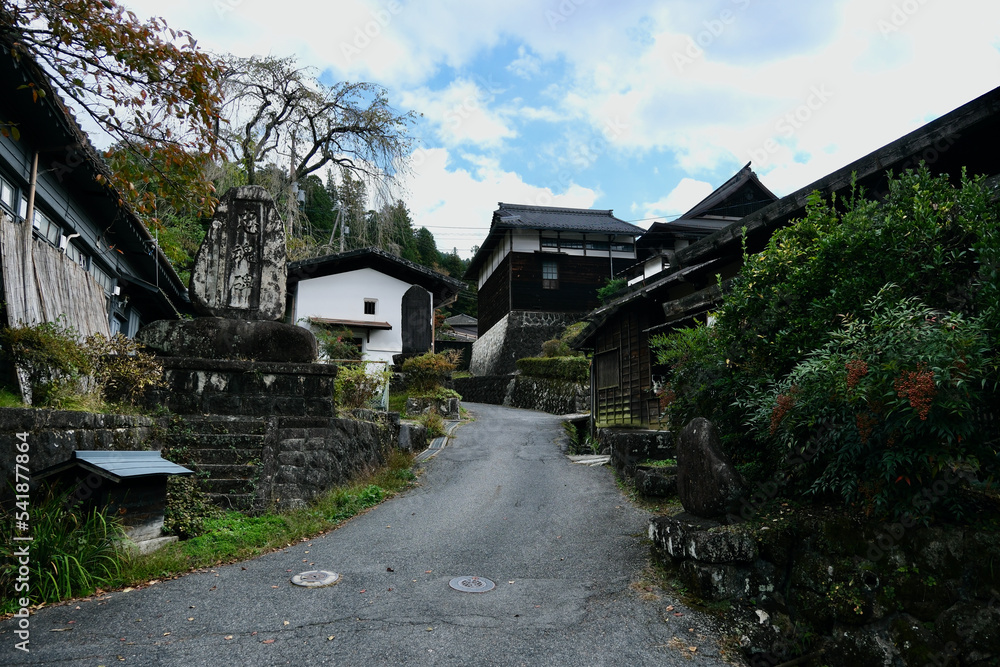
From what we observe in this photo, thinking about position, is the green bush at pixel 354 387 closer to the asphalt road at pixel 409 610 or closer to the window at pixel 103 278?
the asphalt road at pixel 409 610

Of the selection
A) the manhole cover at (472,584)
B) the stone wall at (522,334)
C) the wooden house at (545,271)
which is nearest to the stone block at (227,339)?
the manhole cover at (472,584)

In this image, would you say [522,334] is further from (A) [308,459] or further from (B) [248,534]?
(B) [248,534]

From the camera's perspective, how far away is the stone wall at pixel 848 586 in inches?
137

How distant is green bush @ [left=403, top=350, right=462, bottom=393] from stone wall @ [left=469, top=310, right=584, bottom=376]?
11.5 metres

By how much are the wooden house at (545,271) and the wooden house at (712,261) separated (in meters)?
13.0

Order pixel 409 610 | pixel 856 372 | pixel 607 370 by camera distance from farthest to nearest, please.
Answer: pixel 607 370 → pixel 409 610 → pixel 856 372

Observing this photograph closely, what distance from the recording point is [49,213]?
10.2 metres

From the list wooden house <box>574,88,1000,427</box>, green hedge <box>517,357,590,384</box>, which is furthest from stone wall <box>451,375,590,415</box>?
wooden house <box>574,88,1000,427</box>

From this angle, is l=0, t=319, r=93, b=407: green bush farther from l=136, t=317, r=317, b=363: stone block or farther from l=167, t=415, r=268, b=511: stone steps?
l=136, t=317, r=317, b=363: stone block

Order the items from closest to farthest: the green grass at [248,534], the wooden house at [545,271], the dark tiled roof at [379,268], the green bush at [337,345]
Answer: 1. the green grass at [248,534]
2. the green bush at [337,345]
3. the dark tiled roof at [379,268]
4. the wooden house at [545,271]

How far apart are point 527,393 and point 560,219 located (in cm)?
1186

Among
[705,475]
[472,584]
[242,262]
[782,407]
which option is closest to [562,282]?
[242,262]

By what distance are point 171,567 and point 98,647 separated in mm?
1467

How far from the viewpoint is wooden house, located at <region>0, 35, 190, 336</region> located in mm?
6902
